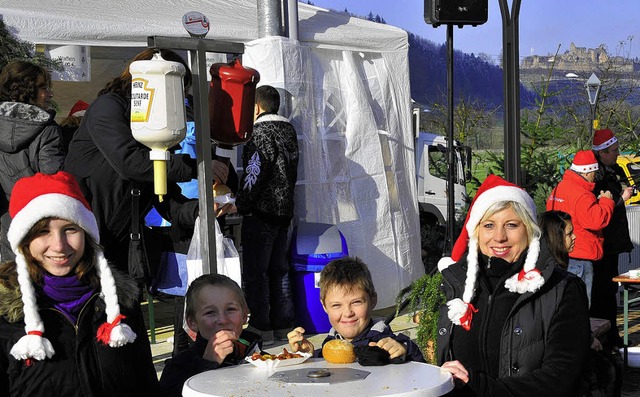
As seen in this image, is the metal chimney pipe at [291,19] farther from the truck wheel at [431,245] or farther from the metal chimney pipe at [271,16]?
the truck wheel at [431,245]

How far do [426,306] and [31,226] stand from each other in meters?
2.71

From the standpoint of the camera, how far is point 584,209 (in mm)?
7730

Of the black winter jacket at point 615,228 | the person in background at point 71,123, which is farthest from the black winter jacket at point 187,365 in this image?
the black winter jacket at point 615,228

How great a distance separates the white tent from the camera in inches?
309

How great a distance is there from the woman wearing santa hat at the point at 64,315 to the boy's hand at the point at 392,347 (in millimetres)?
739

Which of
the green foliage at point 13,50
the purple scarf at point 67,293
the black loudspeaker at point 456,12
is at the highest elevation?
the black loudspeaker at point 456,12

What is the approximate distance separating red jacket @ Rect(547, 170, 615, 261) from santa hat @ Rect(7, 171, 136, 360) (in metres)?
5.29

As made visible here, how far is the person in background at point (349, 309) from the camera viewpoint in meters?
3.46

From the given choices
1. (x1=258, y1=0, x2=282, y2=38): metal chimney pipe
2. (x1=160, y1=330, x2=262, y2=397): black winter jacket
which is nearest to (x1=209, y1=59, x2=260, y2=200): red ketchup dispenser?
(x1=160, y1=330, x2=262, y2=397): black winter jacket

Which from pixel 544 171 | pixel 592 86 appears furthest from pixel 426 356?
pixel 592 86

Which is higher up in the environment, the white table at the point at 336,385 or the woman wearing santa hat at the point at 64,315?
the woman wearing santa hat at the point at 64,315

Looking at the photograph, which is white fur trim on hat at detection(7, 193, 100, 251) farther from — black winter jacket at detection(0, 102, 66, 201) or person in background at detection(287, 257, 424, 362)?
black winter jacket at detection(0, 102, 66, 201)

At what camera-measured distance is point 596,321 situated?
6.41 meters

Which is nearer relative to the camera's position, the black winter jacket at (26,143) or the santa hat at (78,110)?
the black winter jacket at (26,143)
